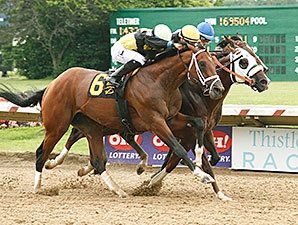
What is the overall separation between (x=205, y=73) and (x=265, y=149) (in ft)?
9.84

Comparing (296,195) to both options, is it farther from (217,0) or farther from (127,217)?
(217,0)

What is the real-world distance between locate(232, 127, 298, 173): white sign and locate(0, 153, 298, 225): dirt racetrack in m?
0.12

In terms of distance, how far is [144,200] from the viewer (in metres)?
7.54

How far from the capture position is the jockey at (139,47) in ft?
24.3

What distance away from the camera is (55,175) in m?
9.75

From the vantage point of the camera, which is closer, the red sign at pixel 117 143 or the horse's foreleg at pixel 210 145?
the horse's foreleg at pixel 210 145

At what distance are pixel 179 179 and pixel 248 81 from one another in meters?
2.13

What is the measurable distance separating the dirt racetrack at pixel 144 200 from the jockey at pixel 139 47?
1.29 meters

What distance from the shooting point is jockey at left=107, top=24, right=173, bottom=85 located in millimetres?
7410

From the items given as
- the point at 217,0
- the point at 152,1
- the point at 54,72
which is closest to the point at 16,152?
the point at 54,72

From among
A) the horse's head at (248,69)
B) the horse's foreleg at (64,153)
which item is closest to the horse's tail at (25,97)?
the horse's foreleg at (64,153)

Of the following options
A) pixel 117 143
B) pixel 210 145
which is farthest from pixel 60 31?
pixel 210 145

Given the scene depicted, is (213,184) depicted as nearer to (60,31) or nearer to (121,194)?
(121,194)

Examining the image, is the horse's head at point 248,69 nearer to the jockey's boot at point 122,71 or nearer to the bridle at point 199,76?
the bridle at point 199,76
